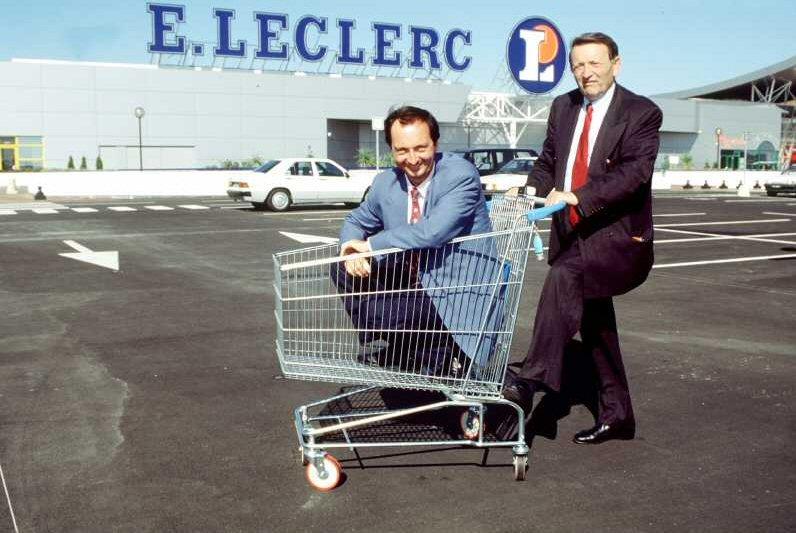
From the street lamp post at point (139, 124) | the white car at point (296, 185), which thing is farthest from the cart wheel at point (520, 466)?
the street lamp post at point (139, 124)

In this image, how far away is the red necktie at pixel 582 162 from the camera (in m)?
4.00

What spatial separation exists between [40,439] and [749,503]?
3313mm

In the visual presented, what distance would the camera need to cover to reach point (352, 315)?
378 centimetres

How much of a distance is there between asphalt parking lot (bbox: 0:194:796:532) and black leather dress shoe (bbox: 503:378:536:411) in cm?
27

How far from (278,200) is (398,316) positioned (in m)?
18.7

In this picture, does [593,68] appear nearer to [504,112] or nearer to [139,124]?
[139,124]

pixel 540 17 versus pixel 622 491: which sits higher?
pixel 540 17

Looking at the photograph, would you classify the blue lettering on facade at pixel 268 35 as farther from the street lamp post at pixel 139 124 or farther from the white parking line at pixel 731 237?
the white parking line at pixel 731 237

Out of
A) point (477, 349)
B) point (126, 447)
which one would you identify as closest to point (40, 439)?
point (126, 447)

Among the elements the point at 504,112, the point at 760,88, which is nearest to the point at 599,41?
the point at 504,112

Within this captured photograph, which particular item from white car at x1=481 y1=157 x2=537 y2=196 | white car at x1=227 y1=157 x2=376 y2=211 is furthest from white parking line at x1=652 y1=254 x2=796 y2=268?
white car at x1=227 y1=157 x2=376 y2=211

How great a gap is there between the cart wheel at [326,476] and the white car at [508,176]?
60.8ft

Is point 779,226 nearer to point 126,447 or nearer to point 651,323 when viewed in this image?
point 651,323

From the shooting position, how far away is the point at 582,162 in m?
4.03
